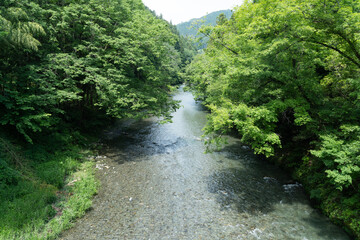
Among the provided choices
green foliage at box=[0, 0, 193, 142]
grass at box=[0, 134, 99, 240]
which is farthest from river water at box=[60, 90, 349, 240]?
green foliage at box=[0, 0, 193, 142]

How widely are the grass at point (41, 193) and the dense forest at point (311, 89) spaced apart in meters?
8.35

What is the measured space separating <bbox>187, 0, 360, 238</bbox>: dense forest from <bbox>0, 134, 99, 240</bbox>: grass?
27.4 feet

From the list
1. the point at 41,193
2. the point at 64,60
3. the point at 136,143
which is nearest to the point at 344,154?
the point at 41,193

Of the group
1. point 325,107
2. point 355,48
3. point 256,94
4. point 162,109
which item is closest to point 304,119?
point 325,107

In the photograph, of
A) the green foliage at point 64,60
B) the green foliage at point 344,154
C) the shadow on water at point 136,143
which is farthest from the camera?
the shadow on water at point 136,143

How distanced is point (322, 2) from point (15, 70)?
16981 mm

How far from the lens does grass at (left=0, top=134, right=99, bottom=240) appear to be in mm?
7391

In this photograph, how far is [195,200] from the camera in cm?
1060

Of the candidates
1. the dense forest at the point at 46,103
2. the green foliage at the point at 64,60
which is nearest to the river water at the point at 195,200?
the dense forest at the point at 46,103

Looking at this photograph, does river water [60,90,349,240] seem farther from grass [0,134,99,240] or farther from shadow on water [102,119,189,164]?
grass [0,134,99,240]

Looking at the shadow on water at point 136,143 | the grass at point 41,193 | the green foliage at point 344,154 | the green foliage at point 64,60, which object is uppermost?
the green foliage at point 64,60

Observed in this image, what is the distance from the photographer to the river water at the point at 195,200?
8.29 m

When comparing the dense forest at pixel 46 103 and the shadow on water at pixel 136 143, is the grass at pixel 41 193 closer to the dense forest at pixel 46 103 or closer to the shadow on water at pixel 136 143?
the dense forest at pixel 46 103

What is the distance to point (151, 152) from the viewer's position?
677 inches
